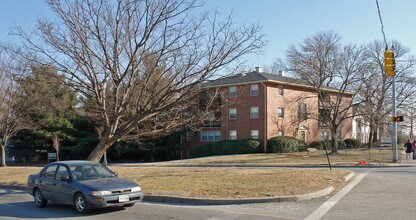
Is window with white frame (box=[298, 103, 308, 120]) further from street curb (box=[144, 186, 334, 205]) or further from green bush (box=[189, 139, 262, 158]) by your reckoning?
street curb (box=[144, 186, 334, 205])

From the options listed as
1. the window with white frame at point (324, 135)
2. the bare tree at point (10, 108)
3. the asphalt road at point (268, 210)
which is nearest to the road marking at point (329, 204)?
the asphalt road at point (268, 210)

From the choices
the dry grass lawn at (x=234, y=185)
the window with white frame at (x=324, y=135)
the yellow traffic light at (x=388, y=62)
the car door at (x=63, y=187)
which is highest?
the yellow traffic light at (x=388, y=62)

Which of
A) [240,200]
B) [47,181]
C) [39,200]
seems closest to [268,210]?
[240,200]

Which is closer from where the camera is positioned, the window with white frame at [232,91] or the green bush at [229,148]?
the green bush at [229,148]

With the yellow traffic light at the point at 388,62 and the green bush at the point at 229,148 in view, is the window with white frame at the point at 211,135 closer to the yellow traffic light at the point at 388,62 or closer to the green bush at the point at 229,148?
the green bush at the point at 229,148

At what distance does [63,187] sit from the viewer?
38.0ft

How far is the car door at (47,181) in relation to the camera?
39.7 ft

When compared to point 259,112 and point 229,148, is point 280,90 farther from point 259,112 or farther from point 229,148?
point 229,148

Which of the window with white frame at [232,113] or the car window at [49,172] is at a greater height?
the window with white frame at [232,113]

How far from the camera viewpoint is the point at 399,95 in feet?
171

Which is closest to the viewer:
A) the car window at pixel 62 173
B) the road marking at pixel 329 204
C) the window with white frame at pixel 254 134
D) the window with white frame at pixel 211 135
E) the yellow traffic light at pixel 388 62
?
the road marking at pixel 329 204

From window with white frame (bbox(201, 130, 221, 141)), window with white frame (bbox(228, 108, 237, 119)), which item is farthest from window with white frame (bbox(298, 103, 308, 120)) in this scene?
window with white frame (bbox(201, 130, 221, 141))

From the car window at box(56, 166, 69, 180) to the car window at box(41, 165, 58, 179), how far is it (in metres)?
0.25

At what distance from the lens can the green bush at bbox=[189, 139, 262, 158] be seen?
4353 centimetres
